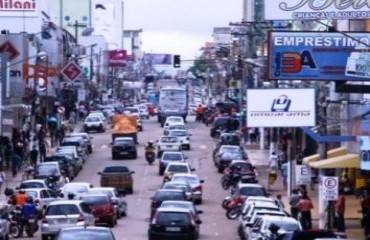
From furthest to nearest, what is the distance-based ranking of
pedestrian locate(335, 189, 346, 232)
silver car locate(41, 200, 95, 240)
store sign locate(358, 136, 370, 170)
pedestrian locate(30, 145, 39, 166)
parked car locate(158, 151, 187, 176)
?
pedestrian locate(30, 145, 39, 166)
parked car locate(158, 151, 187, 176)
pedestrian locate(335, 189, 346, 232)
store sign locate(358, 136, 370, 170)
silver car locate(41, 200, 95, 240)

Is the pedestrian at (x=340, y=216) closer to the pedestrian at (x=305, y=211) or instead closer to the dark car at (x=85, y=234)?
the pedestrian at (x=305, y=211)

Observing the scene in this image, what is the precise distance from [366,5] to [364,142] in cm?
731

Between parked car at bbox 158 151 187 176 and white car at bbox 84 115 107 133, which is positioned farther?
white car at bbox 84 115 107 133

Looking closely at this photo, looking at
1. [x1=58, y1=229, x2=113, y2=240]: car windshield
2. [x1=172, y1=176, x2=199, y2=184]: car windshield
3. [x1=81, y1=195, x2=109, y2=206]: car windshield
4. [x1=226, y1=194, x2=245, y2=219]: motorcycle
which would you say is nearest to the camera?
[x1=58, y1=229, x2=113, y2=240]: car windshield

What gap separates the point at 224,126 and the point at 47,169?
42.4 metres

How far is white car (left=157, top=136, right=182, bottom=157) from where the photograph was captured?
87162 millimetres

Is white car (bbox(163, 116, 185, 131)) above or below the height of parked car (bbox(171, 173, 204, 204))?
below

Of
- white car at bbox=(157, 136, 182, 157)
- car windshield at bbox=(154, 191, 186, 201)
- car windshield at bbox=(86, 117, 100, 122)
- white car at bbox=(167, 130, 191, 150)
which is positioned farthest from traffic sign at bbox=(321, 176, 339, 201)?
car windshield at bbox=(86, 117, 100, 122)

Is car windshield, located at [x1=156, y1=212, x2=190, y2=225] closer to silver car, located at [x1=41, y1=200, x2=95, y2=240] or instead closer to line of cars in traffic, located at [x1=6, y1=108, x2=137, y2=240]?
line of cars in traffic, located at [x1=6, y1=108, x2=137, y2=240]

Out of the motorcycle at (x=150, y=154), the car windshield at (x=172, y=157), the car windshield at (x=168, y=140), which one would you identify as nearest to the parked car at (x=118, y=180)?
the car windshield at (x=172, y=157)

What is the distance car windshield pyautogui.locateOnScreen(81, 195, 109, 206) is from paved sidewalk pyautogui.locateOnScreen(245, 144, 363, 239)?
7.33 metres

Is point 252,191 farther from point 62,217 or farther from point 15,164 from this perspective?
point 15,164

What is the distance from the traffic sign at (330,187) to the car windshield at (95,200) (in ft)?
24.7

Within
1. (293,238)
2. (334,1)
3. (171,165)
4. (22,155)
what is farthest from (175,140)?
(293,238)
